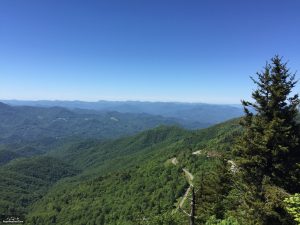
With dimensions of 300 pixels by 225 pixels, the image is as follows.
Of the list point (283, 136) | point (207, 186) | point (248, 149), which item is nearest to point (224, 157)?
point (207, 186)

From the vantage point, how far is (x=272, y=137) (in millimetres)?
25328

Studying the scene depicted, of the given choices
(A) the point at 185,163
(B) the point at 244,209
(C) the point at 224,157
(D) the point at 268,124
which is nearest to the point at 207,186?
(C) the point at 224,157

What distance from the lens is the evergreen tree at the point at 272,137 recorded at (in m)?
25.2

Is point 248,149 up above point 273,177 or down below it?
above

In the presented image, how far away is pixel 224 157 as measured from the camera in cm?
3534

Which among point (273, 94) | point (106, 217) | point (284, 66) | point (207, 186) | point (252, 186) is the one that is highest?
point (284, 66)

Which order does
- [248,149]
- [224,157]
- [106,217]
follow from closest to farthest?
[248,149] < [224,157] < [106,217]

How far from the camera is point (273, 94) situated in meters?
26.6

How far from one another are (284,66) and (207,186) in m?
19.2

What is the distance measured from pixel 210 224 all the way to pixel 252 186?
479 cm

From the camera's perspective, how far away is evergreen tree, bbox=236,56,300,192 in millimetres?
25153

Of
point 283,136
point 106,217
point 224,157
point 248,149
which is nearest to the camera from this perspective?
point 283,136

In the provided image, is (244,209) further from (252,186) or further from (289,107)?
(289,107)

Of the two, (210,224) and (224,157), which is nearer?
(210,224)
